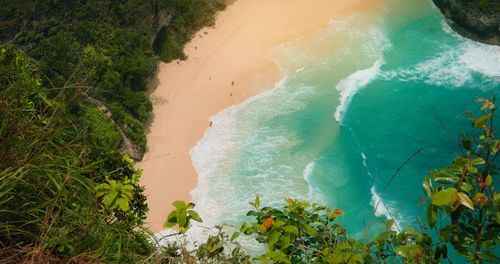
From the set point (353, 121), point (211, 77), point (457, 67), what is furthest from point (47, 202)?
point (457, 67)

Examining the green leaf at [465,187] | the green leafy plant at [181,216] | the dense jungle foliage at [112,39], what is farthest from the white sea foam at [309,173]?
the green leaf at [465,187]

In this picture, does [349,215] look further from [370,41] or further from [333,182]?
[370,41]

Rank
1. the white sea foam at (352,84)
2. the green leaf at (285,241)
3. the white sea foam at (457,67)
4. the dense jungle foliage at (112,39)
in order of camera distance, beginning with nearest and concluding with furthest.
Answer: the green leaf at (285,241) < the dense jungle foliage at (112,39) < the white sea foam at (352,84) < the white sea foam at (457,67)

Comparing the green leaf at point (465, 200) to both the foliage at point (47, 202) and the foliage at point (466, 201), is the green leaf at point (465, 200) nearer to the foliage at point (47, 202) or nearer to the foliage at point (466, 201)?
the foliage at point (466, 201)

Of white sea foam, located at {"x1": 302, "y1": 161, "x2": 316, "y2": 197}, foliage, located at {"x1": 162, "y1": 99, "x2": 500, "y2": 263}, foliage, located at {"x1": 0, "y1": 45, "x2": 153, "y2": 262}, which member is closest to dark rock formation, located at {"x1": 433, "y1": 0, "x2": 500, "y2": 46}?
white sea foam, located at {"x1": 302, "y1": 161, "x2": 316, "y2": 197}

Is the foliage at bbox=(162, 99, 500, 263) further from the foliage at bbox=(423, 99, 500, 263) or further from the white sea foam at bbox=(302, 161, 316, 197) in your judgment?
the white sea foam at bbox=(302, 161, 316, 197)

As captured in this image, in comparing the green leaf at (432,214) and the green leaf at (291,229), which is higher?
the green leaf at (432,214)

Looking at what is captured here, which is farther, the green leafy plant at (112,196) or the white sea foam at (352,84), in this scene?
the white sea foam at (352,84)

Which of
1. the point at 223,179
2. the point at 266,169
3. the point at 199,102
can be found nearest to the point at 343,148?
the point at 266,169
